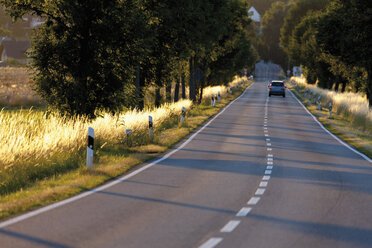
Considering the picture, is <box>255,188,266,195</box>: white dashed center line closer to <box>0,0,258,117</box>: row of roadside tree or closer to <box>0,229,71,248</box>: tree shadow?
<box>0,229,71,248</box>: tree shadow

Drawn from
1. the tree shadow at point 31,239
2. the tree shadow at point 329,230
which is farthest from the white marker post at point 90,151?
the tree shadow at point 31,239

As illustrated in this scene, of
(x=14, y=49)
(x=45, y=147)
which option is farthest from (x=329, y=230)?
(x=14, y=49)

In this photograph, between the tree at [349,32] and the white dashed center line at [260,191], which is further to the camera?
the tree at [349,32]

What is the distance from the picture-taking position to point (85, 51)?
19891mm

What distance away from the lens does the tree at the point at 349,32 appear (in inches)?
1455

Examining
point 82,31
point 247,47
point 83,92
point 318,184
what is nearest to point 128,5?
point 82,31

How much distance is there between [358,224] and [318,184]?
12.7 feet

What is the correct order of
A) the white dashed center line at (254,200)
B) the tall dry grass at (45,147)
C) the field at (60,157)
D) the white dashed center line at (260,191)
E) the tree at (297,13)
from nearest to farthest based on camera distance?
the white dashed center line at (254,200), the field at (60,157), the white dashed center line at (260,191), the tall dry grass at (45,147), the tree at (297,13)

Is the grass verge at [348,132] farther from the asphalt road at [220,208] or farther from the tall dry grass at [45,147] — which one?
the tall dry grass at [45,147]

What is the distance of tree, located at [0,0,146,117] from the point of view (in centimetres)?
1961

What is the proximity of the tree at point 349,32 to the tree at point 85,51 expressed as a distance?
21.1m

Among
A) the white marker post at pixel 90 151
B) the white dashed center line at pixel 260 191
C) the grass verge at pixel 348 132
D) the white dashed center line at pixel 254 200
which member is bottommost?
the grass verge at pixel 348 132

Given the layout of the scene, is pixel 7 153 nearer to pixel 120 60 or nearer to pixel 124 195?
pixel 124 195

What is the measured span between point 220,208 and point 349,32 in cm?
3030
